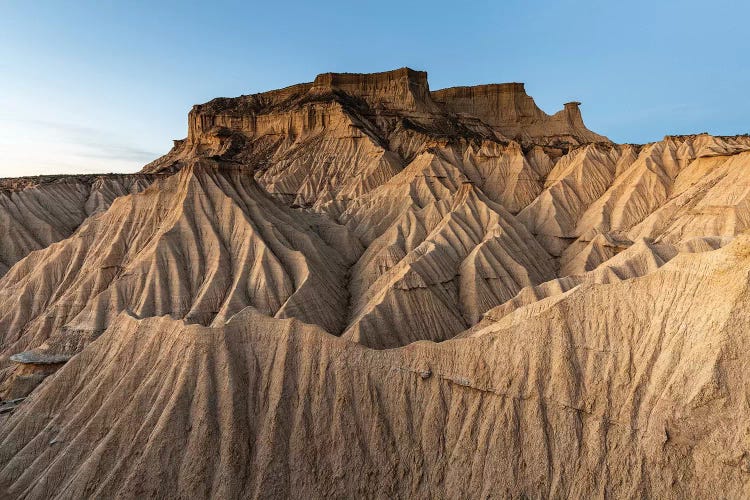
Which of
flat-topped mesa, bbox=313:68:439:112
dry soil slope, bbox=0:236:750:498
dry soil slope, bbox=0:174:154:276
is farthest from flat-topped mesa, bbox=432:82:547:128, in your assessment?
dry soil slope, bbox=0:236:750:498

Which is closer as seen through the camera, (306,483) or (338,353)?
(306,483)

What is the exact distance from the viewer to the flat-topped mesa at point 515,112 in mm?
85500

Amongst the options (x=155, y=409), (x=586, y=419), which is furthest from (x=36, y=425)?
(x=586, y=419)

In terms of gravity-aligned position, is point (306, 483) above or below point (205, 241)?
below

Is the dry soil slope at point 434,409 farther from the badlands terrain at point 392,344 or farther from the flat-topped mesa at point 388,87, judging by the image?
the flat-topped mesa at point 388,87

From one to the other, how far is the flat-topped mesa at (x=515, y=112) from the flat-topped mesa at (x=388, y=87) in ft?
19.3

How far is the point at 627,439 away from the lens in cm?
1520

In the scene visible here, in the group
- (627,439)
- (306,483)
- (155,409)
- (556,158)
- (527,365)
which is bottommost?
(306,483)

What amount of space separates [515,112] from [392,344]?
72575 mm

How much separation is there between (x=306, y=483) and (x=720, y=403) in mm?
13314

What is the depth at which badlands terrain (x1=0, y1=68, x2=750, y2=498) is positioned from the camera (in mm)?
15422

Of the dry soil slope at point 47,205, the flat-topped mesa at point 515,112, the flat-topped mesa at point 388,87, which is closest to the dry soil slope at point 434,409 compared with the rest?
the dry soil slope at point 47,205

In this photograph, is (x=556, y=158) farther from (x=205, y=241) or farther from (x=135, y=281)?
(x=135, y=281)

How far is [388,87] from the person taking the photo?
286ft
